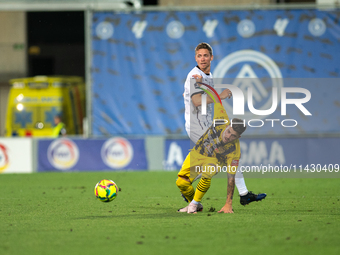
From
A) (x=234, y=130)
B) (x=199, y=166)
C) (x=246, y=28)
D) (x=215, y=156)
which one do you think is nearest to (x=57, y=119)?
(x=246, y=28)

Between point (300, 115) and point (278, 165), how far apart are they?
1.78m

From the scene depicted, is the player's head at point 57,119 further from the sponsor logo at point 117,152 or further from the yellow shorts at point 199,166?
the yellow shorts at point 199,166

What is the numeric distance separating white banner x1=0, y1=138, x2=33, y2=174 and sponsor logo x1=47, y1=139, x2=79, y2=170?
0.62 meters

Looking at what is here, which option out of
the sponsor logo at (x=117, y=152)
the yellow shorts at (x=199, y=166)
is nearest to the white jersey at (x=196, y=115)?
the yellow shorts at (x=199, y=166)

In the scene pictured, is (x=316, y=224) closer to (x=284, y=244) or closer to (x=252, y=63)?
(x=284, y=244)

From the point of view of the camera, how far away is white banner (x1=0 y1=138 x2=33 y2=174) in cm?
1631

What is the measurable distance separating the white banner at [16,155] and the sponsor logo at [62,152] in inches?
24.6

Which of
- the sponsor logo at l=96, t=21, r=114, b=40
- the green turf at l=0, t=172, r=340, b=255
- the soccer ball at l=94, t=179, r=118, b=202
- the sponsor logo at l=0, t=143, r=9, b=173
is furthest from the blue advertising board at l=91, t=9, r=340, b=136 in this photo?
the soccer ball at l=94, t=179, r=118, b=202

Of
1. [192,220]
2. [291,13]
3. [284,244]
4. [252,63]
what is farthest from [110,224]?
[291,13]

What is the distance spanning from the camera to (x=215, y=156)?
790 cm

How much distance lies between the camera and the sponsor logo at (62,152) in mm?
16453

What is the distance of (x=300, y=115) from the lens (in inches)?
664

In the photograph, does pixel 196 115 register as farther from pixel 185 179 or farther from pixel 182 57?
pixel 182 57

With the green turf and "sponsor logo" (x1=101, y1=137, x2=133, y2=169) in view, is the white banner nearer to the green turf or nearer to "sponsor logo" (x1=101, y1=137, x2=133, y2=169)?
"sponsor logo" (x1=101, y1=137, x2=133, y2=169)
